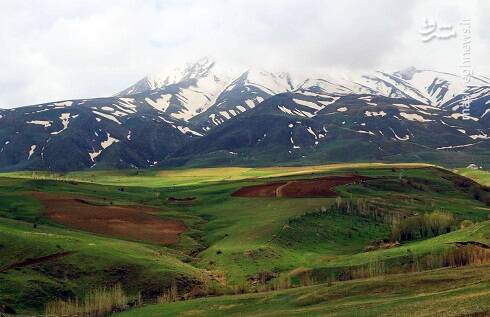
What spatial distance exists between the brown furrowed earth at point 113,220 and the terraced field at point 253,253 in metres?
0.35

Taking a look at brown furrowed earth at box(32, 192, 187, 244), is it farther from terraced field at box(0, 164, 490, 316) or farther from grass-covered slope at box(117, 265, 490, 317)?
grass-covered slope at box(117, 265, 490, 317)

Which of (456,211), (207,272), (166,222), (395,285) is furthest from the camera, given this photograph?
(456,211)

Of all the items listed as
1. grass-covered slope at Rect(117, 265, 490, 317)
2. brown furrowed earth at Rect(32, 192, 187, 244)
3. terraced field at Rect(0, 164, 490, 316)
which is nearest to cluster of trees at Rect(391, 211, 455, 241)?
terraced field at Rect(0, 164, 490, 316)

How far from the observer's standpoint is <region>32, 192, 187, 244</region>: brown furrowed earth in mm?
149000

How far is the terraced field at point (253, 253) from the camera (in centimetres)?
7075

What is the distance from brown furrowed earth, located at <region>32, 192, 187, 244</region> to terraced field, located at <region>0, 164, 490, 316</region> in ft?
1.14

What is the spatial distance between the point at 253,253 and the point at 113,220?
53001mm

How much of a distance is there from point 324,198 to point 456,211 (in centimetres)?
4013

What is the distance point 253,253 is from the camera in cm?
12262

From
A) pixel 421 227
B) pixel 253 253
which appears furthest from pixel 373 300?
pixel 421 227

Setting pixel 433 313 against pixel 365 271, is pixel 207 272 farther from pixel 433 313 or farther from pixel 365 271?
pixel 433 313

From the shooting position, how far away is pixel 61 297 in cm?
9888

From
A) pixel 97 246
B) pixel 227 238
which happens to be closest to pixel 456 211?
pixel 227 238

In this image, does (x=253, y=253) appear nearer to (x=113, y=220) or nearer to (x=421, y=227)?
(x=421, y=227)
